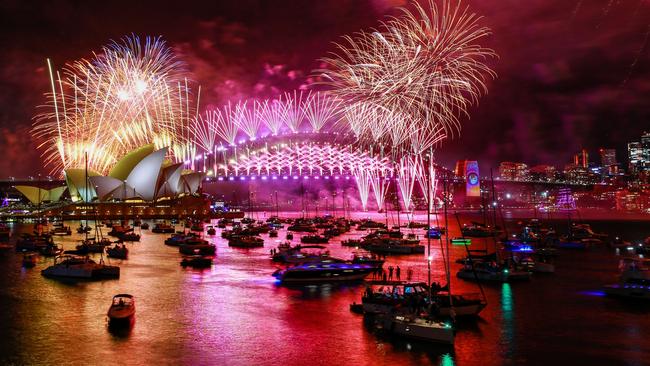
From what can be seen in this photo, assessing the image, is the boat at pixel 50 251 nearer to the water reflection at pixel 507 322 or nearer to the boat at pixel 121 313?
the boat at pixel 121 313

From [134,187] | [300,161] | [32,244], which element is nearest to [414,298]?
[32,244]

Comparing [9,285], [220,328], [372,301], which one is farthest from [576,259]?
[9,285]

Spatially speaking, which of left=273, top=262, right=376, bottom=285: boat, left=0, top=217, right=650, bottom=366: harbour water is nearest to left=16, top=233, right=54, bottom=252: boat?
left=0, top=217, right=650, bottom=366: harbour water

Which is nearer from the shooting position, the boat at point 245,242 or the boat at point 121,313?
the boat at point 121,313

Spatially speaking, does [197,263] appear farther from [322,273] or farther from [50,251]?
[50,251]

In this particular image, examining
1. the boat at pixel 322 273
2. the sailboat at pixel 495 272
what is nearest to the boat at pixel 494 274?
the sailboat at pixel 495 272

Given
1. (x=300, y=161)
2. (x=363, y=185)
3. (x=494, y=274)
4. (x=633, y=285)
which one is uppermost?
(x=300, y=161)

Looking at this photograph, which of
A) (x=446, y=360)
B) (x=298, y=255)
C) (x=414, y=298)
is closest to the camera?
(x=446, y=360)
